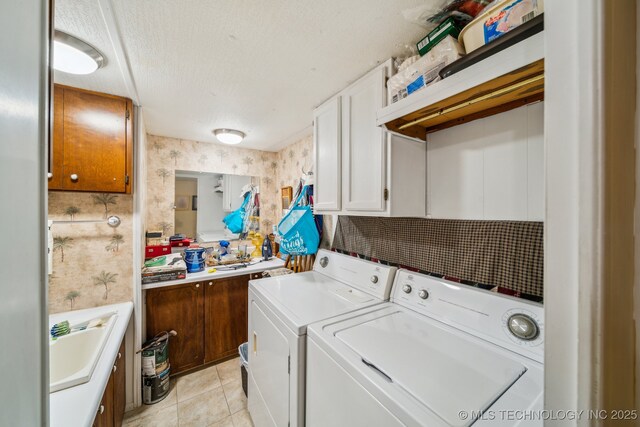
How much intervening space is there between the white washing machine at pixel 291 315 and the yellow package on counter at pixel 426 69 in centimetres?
98

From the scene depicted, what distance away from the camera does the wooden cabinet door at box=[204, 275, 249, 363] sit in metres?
2.20

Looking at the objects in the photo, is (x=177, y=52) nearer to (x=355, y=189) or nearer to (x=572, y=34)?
(x=355, y=189)

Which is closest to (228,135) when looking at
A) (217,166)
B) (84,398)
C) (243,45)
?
(217,166)

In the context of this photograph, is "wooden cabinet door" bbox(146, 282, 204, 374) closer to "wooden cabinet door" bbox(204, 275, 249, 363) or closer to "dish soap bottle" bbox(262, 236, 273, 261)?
→ "wooden cabinet door" bbox(204, 275, 249, 363)

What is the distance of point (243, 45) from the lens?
47.1 inches

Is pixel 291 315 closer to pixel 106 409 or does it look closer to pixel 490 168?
pixel 106 409

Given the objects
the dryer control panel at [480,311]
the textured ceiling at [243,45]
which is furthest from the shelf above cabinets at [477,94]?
the dryer control panel at [480,311]

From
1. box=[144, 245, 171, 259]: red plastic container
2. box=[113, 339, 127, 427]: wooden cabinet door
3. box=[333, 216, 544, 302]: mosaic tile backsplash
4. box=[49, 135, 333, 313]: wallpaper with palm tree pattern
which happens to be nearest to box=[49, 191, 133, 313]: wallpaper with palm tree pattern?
box=[49, 135, 333, 313]: wallpaper with palm tree pattern

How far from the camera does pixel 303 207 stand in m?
2.02

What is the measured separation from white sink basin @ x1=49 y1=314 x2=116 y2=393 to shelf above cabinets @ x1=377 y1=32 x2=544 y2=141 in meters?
1.97

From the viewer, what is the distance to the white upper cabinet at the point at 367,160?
1269mm

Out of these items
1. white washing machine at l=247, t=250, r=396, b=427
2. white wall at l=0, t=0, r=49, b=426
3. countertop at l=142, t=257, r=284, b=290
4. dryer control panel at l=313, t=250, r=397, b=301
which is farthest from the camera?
countertop at l=142, t=257, r=284, b=290

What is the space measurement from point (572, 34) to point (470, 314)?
3.33ft

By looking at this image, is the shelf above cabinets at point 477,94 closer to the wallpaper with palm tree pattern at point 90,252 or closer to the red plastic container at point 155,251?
the wallpaper with palm tree pattern at point 90,252
